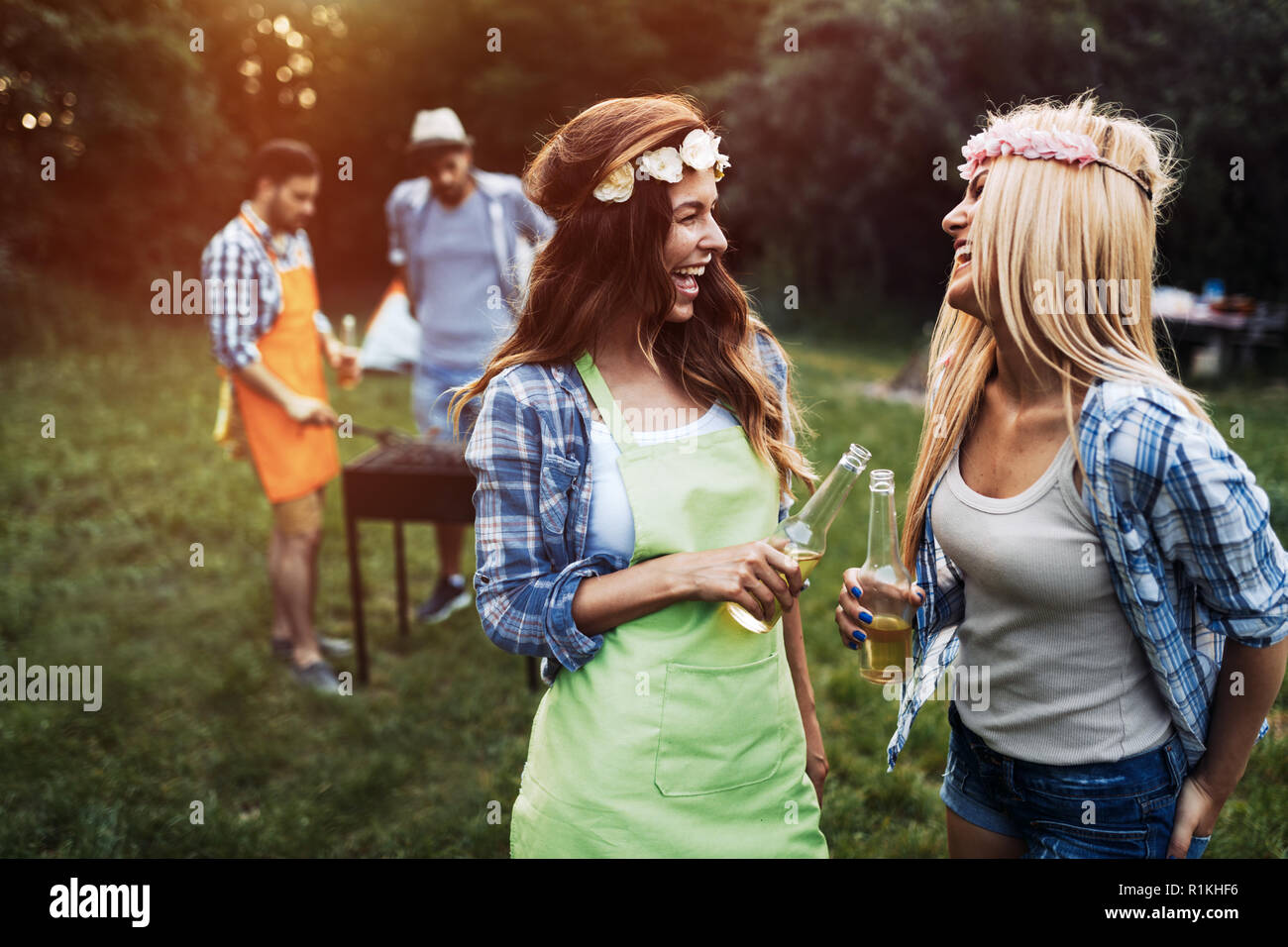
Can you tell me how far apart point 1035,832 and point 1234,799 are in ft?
7.08

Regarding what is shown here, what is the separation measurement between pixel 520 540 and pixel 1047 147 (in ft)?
4.07

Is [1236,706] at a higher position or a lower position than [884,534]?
lower

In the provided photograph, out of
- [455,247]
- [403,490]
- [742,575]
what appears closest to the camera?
[742,575]

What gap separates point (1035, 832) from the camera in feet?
7.02

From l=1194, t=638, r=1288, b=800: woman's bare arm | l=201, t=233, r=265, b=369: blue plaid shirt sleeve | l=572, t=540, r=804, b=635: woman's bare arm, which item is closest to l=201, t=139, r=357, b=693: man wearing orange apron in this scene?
l=201, t=233, r=265, b=369: blue plaid shirt sleeve

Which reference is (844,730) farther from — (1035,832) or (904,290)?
(904,290)

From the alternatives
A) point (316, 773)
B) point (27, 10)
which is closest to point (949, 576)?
point (316, 773)

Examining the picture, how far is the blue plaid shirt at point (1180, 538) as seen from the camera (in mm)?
1769

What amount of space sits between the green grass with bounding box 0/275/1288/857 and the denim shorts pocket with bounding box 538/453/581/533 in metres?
1.44

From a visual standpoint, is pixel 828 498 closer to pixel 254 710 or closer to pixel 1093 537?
pixel 1093 537

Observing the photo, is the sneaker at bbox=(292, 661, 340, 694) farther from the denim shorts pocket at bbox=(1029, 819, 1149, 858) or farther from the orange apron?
the denim shorts pocket at bbox=(1029, 819, 1149, 858)

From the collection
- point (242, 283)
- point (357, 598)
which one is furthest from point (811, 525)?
point (242, 283)

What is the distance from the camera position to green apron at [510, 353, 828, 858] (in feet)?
6.44

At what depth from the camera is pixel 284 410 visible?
502cm
